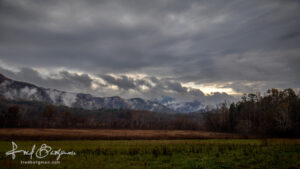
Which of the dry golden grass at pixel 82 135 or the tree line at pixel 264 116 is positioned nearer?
the dry golden grass at pixel 82 135

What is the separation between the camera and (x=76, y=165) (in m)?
18.4

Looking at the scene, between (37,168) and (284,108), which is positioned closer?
(37,168)

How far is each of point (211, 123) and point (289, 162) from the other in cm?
11069

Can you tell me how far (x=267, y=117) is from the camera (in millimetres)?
80125

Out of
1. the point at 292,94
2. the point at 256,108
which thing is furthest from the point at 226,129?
the point at 292,94

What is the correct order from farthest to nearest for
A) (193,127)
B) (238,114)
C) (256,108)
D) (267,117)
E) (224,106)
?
1. (193,127)
2. (224,106)
3. (238,114)
4. (256,108)
5. (267,117)

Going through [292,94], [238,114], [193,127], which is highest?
[292,94]

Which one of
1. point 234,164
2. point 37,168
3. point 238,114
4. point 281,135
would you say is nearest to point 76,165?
point 37,168

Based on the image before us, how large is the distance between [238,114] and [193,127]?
4755 centimetres

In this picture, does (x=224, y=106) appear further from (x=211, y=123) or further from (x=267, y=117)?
(x=267, y=117)

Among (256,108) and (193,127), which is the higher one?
(256,108)

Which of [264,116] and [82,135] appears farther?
[264,116]

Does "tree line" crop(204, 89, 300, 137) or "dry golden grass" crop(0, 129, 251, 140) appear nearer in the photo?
"dry golden grass" crop(0, 129, 251, 140)

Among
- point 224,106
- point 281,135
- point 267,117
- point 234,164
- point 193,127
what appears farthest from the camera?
point 193,127
